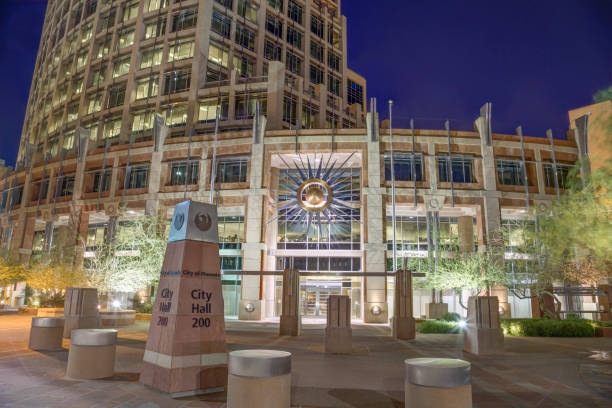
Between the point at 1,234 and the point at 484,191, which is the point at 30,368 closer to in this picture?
the point at 484,191

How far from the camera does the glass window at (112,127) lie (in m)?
50.4

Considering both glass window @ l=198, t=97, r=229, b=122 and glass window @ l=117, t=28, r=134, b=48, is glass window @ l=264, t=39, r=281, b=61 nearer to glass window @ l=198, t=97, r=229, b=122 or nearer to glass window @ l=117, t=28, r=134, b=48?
glass window @ l=198, t=97, r=229, b=122

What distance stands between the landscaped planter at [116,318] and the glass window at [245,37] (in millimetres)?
38892

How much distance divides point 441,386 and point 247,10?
57256mm

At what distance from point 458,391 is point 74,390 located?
7.02m

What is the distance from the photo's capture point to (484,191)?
120 feet

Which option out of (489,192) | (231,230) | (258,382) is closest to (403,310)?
(258,382)

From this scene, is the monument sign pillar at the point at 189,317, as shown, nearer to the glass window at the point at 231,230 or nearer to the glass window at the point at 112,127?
the glass window at the point at 231,230

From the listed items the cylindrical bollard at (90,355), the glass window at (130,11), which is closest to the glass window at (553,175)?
the cylindrical bollard at (90,355)

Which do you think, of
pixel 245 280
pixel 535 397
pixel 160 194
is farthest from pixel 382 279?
pixel 535 397

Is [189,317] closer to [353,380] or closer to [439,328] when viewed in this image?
[353,380]

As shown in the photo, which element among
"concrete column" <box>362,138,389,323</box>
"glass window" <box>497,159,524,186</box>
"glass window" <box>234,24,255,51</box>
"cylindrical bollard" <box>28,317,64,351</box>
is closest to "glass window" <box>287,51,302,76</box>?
"glass window" <box>234,24,255,51</box>

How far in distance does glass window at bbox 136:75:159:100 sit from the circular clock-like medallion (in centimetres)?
2565

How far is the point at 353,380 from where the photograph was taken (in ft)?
30.6
